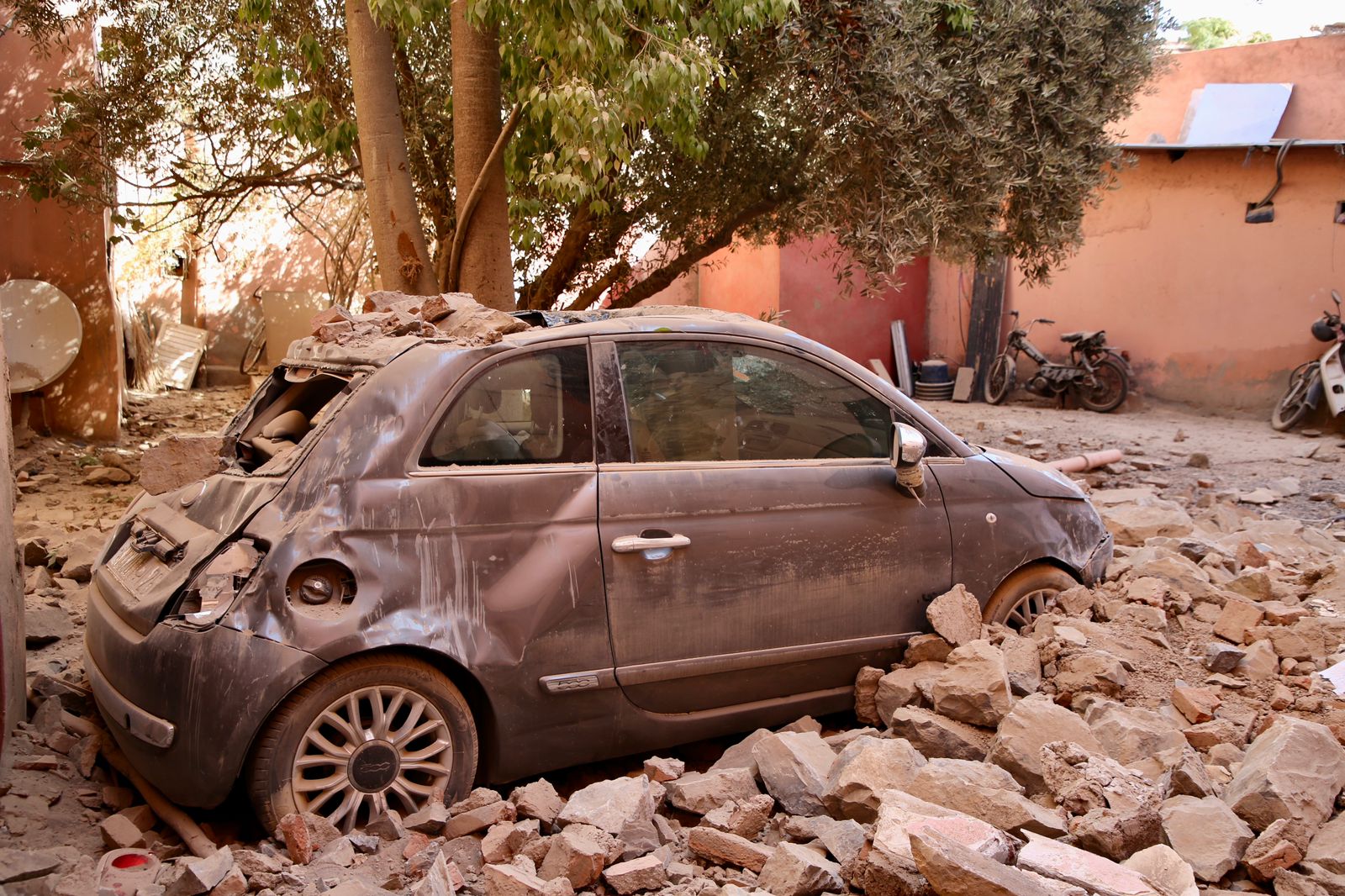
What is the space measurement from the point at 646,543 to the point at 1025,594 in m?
1.86

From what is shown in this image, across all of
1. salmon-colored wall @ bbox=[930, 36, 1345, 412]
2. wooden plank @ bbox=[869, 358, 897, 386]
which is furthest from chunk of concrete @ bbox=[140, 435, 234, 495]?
wooden plank @ bbox=[869, 358, 897, 386]

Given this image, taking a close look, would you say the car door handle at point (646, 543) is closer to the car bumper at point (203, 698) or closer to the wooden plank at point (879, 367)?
the car bumper at point (203, 698)

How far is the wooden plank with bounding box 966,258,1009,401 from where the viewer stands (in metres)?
16.1

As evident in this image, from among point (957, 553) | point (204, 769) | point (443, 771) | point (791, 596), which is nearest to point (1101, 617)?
point (957, 553)

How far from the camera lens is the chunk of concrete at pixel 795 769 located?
3.39 metres

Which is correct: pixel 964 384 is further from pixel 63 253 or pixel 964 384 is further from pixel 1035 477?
pixel 1035 477

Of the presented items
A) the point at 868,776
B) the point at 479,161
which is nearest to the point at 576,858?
the point at 868,776

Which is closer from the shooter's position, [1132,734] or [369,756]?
[369,756]

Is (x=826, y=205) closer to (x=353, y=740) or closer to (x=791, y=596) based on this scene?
(x=791, y=596)

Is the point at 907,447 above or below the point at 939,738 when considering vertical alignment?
above

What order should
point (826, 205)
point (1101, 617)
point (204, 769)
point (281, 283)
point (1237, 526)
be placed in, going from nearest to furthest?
point (204, 769) → point (1101, 617) → point (1237, 526) → point (826, 205) → point (281, 283)

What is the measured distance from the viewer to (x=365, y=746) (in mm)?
3271

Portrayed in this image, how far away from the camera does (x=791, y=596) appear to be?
12.9 feet

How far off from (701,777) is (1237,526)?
5787 millimetres
